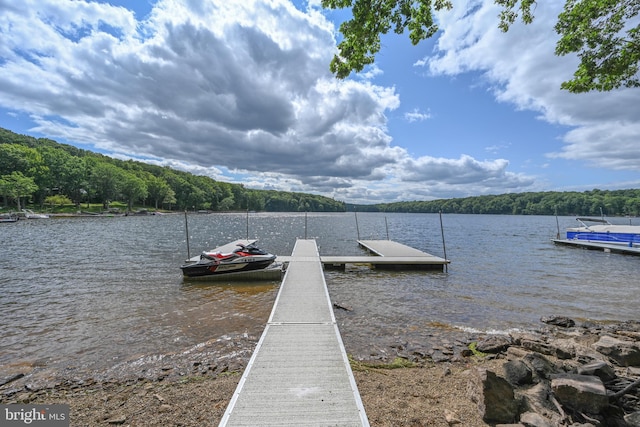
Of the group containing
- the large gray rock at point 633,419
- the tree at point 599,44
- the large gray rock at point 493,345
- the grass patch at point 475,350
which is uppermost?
the tree at point 599,44

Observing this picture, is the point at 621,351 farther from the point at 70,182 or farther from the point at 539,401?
the point at 70,182

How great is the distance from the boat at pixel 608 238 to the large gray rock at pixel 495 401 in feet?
98.0

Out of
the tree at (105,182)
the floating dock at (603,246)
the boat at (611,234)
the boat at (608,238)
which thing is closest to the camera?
the floating dock at (603,246)

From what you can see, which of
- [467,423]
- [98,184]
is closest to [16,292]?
[467,423]

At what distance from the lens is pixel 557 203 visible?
127m

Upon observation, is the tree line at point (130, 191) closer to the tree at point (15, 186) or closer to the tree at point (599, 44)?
the tree at point (15, 186)

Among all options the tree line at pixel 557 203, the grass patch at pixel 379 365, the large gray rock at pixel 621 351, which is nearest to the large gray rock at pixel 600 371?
the large gray rock at pixel 621 351

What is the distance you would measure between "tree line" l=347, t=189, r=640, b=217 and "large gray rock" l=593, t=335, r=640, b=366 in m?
86.1

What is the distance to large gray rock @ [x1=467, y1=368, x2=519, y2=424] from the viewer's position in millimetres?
3898

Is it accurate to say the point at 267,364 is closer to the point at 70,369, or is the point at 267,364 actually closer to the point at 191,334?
the point at 191,334

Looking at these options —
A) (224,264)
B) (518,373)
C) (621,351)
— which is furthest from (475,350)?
(224,264)

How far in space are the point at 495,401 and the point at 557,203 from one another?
6324 inches

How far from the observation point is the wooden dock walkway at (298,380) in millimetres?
3658

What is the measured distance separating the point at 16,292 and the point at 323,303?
12921 millimetres
